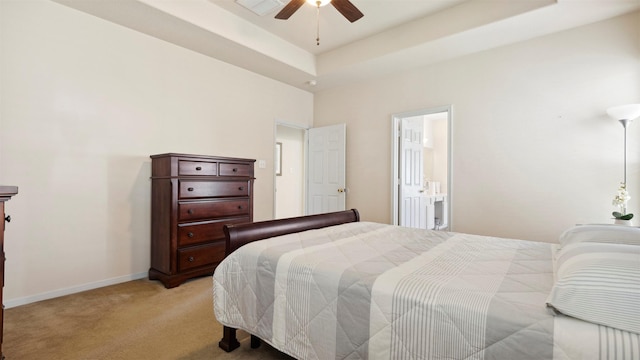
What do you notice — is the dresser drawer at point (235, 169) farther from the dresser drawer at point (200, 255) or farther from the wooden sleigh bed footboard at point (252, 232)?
the wooden sleigh bed footboard at point (252, 232)

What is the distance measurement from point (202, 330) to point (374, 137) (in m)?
3.50

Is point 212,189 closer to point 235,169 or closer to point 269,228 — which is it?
point 235,169

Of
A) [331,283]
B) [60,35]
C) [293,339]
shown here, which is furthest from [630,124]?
[60,35]

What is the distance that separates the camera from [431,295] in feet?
3.57

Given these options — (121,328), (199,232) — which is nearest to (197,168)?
(199,232)

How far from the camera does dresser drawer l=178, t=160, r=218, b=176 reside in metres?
3.09

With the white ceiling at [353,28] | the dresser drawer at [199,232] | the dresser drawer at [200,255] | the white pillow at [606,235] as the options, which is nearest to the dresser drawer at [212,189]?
the dresser drawer at [199,232]

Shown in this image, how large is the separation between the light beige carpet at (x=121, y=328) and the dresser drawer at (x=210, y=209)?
0.73 m

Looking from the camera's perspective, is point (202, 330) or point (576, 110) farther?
point (576, 110)

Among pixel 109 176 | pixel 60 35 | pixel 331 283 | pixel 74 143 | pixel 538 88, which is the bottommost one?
pixel 331 283

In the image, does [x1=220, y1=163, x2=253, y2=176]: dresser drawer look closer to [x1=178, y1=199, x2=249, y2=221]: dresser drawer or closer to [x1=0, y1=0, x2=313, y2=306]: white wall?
[x1=178, y1=199, x2=249, y2=221]: dresser drawer

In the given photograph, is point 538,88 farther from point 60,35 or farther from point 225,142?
point 60,35

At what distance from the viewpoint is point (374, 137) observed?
4691 millimetres

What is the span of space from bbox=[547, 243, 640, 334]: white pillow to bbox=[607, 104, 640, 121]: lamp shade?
246cm
